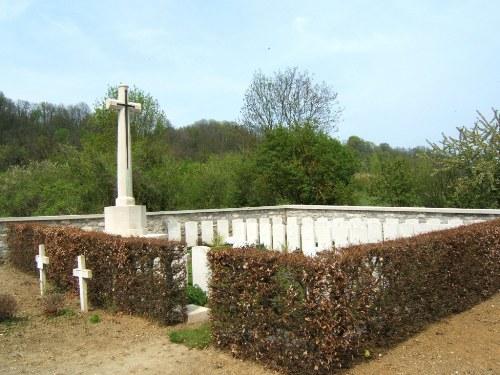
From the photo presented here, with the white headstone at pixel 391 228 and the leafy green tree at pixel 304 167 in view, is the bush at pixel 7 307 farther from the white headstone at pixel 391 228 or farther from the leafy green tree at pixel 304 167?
the leafy green tree at pixel 304 167

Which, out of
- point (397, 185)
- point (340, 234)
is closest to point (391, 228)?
point (340, 234)

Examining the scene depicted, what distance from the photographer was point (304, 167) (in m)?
16.8

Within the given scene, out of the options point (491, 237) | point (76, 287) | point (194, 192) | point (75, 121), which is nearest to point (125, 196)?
point (76, 287)

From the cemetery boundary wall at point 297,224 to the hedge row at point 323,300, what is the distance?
5522mm

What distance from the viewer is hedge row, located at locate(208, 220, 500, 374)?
400 centimetres

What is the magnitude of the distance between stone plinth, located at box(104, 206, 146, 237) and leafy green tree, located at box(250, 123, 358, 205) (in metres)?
8.82

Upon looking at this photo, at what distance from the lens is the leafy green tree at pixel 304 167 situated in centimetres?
1666

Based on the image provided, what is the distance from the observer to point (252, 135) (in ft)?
83.0

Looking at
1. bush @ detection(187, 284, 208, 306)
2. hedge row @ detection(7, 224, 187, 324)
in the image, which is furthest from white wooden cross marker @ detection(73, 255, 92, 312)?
bush @ detection(187, 284, 208, 306)

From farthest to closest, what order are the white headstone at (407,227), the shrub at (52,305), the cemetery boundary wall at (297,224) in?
the white headstone at (407,227)
the cemetery boundary wall at (297,224)
the shrub at (52,305)

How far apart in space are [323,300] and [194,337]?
185cm

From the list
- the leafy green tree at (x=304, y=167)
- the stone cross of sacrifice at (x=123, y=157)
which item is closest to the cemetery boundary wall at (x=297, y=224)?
the leafy green tree at (x=304, y=167)

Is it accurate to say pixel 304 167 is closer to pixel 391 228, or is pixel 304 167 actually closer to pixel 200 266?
pixel 391 228

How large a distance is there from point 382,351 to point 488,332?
1.57 m
